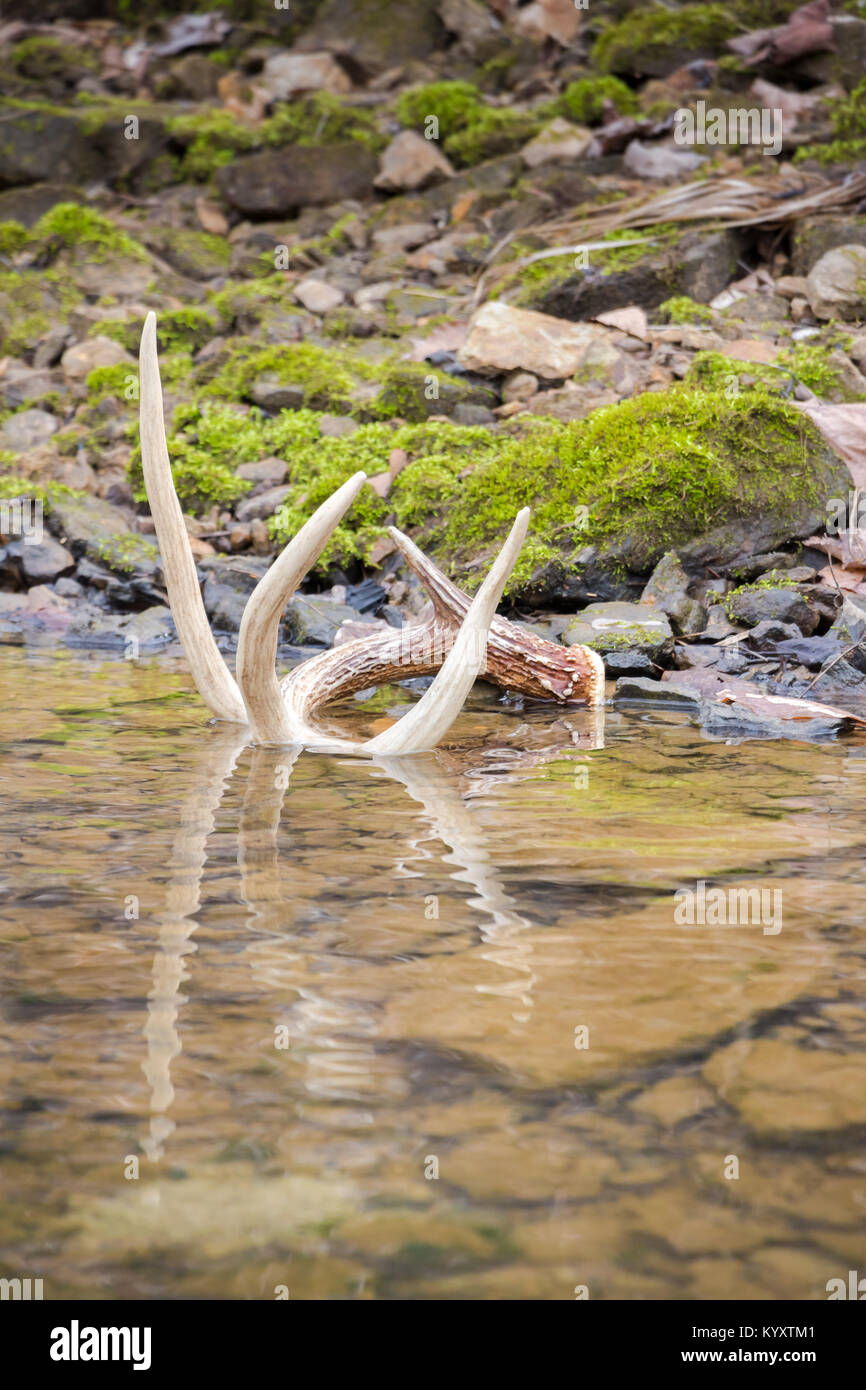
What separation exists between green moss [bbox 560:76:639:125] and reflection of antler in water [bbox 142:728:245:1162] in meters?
11.1

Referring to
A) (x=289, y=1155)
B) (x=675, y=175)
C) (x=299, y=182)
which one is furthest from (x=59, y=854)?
(x=299, y=182)

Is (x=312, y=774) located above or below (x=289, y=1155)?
below

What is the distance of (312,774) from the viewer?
4.00 meters

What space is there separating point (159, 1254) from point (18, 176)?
1446 centimetres

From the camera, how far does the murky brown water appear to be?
1551mm

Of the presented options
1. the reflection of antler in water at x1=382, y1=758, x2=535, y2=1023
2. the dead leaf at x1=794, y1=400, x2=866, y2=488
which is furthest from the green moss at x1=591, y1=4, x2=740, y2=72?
the reflection of antler in water at x1=382, y1=758, x2=535, y2=1023

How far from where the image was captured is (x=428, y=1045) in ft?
6.70

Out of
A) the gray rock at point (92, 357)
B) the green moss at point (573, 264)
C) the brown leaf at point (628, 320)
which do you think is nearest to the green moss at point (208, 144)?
the gray rock at point (92, 357)

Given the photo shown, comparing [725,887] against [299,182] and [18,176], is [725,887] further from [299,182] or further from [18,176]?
[18,176]
